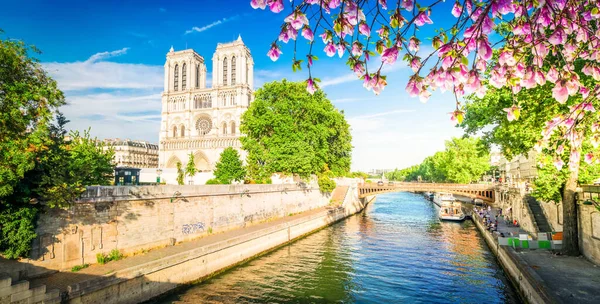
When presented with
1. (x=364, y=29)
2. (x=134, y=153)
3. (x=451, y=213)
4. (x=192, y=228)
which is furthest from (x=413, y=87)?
(x=134, y=153)

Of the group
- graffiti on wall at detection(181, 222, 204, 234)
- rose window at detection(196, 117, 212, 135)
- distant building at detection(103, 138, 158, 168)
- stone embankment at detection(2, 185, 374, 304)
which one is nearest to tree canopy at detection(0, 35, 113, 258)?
stone embankment at detection(2, 185, 374, 304)

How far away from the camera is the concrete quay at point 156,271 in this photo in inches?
529

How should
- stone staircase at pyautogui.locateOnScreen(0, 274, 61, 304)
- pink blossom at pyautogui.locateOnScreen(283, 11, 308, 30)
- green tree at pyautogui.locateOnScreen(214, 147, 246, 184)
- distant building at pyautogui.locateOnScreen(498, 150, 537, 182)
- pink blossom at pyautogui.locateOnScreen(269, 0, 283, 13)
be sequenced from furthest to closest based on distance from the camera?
distant building at pyautogui.locateOnScreen(498, 150, 537, 182) → green tree at pyautogui.locateOnScreen(214, 147, 246, 184) → stone staircase at pyautogui.locateOnScreen(0, 274, 61, 304) → pink blossom at pyautogui.locateOnScreen(283, 11, 308, 30) → pink blossom at pyautogui.locateOnScreen(269, 0, 283, 13)

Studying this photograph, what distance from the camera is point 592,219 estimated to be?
17328mm

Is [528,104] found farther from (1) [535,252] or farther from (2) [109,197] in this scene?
(2) [109,197]

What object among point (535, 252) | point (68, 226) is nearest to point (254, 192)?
point (68, 226)

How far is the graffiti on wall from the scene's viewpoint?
22781mm

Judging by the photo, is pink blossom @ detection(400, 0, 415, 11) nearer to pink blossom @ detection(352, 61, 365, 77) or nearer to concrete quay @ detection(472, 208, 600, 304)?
pink blossom @ detection(352, 61, 365, 77)

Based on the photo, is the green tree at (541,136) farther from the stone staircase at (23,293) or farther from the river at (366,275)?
Answer: the stone staircase at (23,293)

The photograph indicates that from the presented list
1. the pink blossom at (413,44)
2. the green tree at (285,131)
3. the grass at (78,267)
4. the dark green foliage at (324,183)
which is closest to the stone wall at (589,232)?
the pink blossom at (413,44)

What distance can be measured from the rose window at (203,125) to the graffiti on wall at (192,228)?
66385 mm

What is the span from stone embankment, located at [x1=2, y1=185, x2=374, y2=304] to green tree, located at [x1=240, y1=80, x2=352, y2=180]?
3695 millimetres

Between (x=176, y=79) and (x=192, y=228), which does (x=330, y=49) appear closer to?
(x=192, y=228)

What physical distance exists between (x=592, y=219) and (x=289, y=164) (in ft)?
81.9
